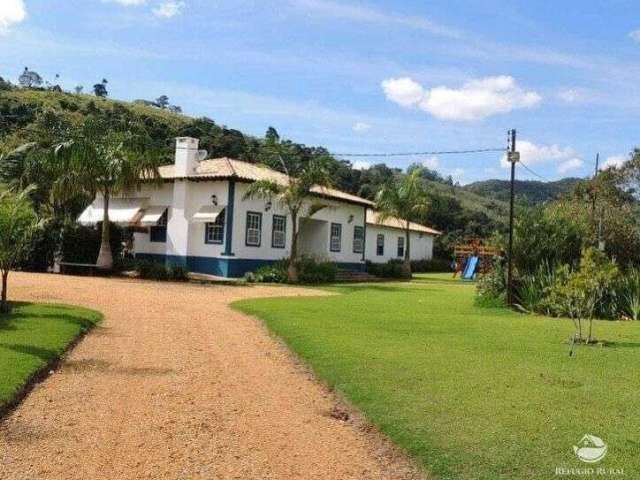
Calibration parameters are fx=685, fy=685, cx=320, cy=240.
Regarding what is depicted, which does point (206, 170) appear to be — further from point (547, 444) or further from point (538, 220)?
point (547, 444)

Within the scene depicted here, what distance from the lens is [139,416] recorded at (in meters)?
6.59

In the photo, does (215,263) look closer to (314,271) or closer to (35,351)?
(314,271)

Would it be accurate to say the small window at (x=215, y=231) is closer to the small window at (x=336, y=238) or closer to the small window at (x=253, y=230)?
the small window at (x=253, y=230)

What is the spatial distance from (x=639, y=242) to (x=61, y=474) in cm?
3681

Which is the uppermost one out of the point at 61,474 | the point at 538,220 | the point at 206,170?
the point at 206,170

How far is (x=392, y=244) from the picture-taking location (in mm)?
44125

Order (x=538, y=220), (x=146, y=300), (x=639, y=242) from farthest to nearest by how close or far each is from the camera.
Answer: (x=639, y=242) < (x=538, y=220) < (x=146, y=300)

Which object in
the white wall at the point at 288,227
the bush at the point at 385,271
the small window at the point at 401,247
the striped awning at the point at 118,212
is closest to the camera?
the white wall at the point at 288,227

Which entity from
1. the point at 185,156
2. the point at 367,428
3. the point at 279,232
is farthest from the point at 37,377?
the point at 279,232

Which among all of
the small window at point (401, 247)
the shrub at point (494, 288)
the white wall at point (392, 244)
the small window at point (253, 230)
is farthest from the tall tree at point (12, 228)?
the small window at point (401, 247)

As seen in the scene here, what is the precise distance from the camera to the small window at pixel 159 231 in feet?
94.5

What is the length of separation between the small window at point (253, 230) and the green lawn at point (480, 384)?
519 inches

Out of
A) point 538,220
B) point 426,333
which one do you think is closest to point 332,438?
point 426,333

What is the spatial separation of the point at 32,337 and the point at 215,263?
1728 cm
